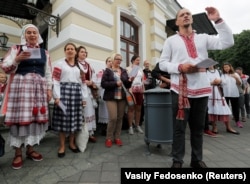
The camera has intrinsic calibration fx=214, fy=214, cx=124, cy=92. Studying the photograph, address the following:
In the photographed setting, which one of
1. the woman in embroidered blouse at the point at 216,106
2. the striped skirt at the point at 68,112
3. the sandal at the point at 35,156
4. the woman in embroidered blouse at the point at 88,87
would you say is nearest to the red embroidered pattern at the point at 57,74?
the striped skirt at the point at 68,112

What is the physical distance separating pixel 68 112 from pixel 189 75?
203 cm

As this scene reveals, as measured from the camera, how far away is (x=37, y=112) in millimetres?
3064

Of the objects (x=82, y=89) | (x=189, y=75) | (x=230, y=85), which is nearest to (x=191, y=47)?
(x=189, y=75)

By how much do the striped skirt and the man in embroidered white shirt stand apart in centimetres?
162

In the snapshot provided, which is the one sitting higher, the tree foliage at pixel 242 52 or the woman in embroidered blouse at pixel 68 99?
the tree foliage at pixel 242 52

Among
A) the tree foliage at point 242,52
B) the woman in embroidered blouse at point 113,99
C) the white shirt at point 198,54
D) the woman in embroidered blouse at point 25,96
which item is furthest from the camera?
the tree foliage at point 242,52

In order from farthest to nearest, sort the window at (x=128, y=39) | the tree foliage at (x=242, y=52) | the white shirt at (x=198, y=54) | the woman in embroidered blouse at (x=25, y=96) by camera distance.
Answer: the tree foliage at (x=242, y=52) < the window at (x=128, y=39) < the woman in embroidered blouse at (x=25, y=96) < the white shirt at (x=198, y=54)

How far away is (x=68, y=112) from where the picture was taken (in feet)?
11.6

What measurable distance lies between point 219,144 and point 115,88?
239cm

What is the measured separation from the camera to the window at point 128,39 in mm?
7469

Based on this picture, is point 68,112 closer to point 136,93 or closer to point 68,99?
point 68,99

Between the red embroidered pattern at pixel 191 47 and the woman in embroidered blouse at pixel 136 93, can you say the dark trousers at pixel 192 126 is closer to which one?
the red embroidered pattern at pixel 191 47

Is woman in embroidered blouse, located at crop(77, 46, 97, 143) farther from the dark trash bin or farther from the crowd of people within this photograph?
the dark trash bin

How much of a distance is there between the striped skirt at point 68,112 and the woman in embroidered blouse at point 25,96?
0.35 m
